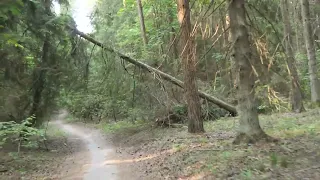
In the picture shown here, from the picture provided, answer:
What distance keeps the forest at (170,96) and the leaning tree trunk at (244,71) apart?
27 millimetres

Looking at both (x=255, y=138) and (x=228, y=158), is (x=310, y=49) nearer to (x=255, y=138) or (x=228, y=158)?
(x=255, y=138)

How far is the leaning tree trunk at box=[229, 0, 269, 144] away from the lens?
877cm

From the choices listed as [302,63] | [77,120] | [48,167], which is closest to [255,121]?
[48,167]

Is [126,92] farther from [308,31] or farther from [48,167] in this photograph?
[308,31]

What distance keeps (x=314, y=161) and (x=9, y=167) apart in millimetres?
9537

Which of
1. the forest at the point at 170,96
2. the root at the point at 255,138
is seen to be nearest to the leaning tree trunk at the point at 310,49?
the forest at the point at 170,96

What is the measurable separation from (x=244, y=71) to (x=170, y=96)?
8.43 metres

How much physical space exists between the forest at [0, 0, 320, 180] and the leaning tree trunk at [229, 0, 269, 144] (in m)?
0.03

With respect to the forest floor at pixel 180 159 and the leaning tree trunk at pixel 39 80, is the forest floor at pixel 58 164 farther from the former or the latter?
the leaning tree trunk at pixel 39 80

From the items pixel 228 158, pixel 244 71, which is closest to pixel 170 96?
pixel 244 71

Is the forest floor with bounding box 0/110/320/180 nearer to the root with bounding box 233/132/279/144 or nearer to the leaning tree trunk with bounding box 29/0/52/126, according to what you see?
the root with bounding box 233/132/279/144

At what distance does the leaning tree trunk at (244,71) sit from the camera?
8773 mm

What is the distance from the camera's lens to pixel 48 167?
1184 centimetres

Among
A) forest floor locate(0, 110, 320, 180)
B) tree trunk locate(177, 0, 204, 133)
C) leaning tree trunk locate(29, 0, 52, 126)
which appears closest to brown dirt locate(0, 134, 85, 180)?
forest floor locate(0, 110, 320, 180)
